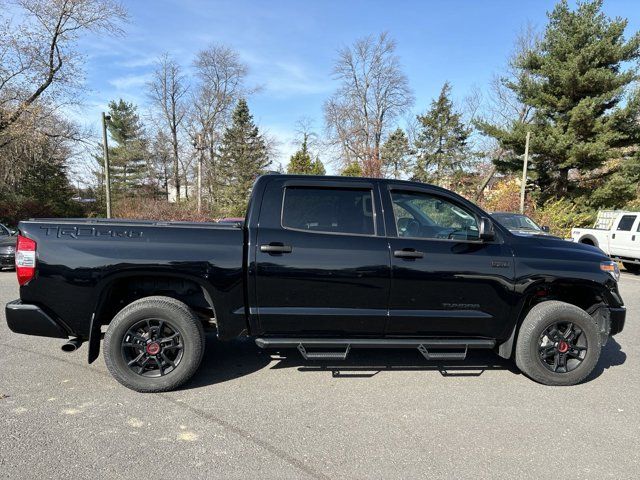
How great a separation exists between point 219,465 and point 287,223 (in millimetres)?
1975

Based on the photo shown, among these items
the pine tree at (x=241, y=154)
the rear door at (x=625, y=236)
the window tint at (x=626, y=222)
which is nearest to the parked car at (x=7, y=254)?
the rear door at (x=625, y=236)

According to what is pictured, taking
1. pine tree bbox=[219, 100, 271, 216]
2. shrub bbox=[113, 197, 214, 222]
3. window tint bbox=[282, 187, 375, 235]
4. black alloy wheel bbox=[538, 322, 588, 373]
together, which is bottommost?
black alloy wheel bbox=[538, 322, 588, 373]

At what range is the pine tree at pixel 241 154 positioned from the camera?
129 ft

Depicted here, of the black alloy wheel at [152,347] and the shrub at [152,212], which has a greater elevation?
the shrub at [152,212]

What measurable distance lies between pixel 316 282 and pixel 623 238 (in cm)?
1250

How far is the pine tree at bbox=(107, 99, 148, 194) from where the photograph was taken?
4534cm

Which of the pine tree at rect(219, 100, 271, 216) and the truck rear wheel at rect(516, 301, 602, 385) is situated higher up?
the pine tree at rect(219, 100, 271, 216)

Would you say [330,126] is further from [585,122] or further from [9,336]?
[9,336]

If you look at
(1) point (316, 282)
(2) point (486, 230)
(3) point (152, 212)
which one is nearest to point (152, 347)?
(1) point (316, 282)

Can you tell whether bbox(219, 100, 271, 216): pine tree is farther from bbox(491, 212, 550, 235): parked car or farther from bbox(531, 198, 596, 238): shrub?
bbox(491, 212, 550, 235): parked car

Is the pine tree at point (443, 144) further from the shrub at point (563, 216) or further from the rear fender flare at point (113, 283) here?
the rear fender flare at point (113, 283)

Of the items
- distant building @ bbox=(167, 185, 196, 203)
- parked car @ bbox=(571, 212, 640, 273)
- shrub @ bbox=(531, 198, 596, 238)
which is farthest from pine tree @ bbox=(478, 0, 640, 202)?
distant building @ bbox=(167, 185, 196, 203)

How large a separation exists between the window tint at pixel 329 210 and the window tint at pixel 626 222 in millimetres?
12051

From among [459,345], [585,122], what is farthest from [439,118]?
[459,345]
